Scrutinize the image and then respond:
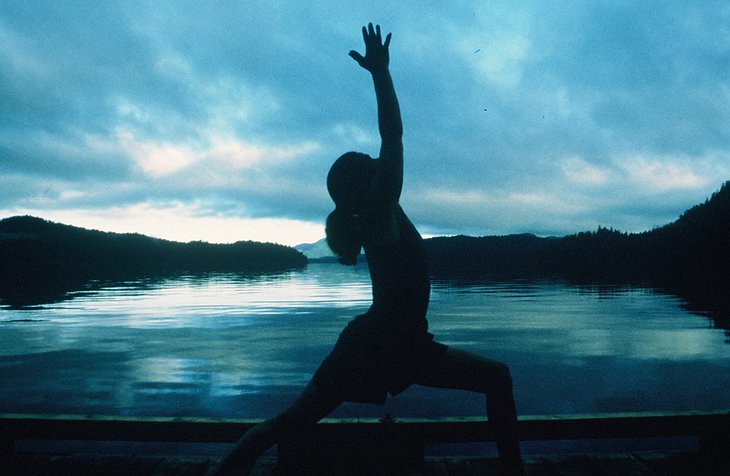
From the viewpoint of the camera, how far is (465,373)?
9.06 feet

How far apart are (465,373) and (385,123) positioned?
1.53 m

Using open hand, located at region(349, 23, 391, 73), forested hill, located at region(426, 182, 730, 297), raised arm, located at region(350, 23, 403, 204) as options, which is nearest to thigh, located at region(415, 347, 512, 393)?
raised arm, located at region(350, 23, 403, 204)

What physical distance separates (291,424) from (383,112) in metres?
1.81

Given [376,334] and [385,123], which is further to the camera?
[376,334]

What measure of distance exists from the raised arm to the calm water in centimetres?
699

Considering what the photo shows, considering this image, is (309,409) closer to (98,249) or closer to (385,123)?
(385,123)

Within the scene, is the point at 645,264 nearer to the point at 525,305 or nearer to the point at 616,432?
the point at 525,305

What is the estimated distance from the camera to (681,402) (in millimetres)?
9148

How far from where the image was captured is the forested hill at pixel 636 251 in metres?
69.2

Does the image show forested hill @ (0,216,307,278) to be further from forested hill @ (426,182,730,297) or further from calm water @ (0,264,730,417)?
calm water @ (0,264,730,417)

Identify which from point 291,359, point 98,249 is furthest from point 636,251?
point 98,249

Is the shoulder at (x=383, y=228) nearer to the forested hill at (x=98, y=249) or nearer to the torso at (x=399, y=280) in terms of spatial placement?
the torso at (x=399, y=280)

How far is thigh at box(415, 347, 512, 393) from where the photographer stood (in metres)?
2.74

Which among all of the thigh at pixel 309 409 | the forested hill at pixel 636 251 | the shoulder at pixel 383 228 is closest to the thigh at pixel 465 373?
the thigh at pixel 309 409
